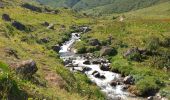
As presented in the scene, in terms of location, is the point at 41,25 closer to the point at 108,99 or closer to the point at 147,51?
the point at 147,51

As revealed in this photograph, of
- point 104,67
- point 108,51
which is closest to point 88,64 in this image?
point 104,67

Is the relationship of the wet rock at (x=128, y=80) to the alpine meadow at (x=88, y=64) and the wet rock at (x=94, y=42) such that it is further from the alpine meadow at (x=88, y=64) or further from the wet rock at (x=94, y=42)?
the wet rock at (x=94, y=42)

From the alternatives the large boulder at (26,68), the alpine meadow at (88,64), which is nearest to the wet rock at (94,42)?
the alpine meadow at (88,64)

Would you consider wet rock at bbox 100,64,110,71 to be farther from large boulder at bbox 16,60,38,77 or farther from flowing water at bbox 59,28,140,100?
large boulder at bbox 16,60,38,77

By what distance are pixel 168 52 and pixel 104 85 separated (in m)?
21.6

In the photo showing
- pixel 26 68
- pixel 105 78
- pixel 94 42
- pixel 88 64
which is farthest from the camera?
pixel 94 42

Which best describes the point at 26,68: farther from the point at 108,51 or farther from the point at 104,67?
the point at 108,51

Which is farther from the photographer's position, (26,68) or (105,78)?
(105,78)

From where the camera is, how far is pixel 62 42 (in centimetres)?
9700

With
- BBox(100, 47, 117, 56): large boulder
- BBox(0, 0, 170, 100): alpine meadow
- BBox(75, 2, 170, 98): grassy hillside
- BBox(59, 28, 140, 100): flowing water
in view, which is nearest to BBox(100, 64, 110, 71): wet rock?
BBox(0, 0, 170, 100): alpine meadow

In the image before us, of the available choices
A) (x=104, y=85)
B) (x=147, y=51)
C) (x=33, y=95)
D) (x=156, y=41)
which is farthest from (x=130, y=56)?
(x=33, y=95)

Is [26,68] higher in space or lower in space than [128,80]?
higher

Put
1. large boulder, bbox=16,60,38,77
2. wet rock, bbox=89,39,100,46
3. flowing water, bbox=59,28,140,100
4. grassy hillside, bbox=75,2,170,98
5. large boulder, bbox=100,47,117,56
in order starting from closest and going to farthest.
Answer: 1. large boulder, bbox=16,60,38,77
2. flowing water, bbox=59,28,140,100
3. grassy hillside, bbox=75,2,170,98
4. large boulder, bbox=100,47,117,56
5. wet rock, bbox=89,39,100,46

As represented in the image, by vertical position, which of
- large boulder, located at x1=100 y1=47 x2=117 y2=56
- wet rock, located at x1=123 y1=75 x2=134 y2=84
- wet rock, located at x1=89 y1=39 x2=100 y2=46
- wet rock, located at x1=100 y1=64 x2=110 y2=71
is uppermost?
wet rock, located at x1=89 y1=39 x2=100 y2=46
